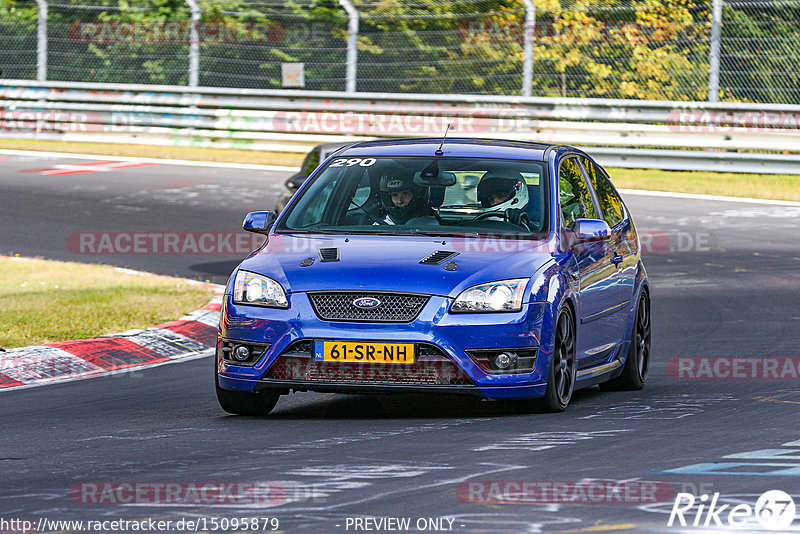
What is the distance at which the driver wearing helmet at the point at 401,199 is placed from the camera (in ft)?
29.0

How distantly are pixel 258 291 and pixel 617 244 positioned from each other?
2655 mm

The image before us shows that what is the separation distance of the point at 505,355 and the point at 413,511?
2.35 metres

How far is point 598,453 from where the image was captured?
684 cm

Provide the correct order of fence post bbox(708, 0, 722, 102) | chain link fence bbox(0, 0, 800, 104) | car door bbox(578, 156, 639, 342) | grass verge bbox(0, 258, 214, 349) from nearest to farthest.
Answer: car door bbox(578, 156, 639, 342), grass verge bbox(0, 258, 214, 349), fence post bbox(708, 0, 722, 102), chain link fence bbox(0, 0, 800, 104)

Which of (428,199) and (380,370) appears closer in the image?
(380,370)

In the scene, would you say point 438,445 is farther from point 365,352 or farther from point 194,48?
point 194,48

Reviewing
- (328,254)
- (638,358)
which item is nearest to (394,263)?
(328,254)

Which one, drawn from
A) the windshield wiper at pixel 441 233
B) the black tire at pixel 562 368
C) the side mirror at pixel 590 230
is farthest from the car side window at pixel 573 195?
the black tire at pixel 562 368

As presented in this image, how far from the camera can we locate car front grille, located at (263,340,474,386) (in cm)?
777

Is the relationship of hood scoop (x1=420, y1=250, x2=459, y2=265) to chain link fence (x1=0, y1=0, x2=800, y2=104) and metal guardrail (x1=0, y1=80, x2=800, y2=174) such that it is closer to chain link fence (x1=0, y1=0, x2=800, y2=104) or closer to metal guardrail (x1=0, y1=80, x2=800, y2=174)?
chain link fence (x1=0, y1=0, x2=800, y2=104)

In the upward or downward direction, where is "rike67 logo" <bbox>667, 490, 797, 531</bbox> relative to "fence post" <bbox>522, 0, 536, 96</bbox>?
downward

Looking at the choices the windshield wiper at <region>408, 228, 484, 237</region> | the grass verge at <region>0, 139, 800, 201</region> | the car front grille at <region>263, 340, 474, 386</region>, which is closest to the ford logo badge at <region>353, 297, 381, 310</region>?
the car front grille at <region>263, 340, 474, 386</region>

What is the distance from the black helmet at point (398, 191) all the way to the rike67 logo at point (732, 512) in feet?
11.0

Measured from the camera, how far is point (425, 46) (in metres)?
25.8
